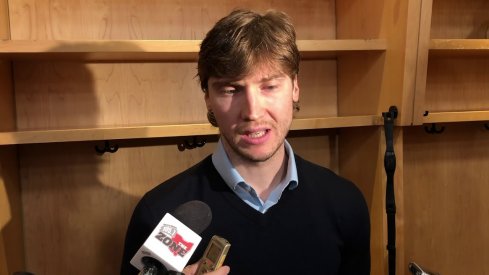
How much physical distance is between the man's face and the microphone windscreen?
24 centimetres

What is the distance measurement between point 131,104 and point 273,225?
2.52ft

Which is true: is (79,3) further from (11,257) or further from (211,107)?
(11,257)

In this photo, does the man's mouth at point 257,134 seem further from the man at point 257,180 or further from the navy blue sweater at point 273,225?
the navy blue sweater at point 273,225

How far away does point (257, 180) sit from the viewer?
990mm

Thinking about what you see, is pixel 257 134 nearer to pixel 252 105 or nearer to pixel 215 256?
pixel 252 105

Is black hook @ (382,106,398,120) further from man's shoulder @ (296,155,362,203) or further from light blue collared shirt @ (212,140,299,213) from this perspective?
light blue collared shirt @ (212,140,299,213)

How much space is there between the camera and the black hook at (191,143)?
1483 millimetres

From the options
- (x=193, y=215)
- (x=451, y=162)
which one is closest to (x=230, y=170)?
(x=193, y=215)

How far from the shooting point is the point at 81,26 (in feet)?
4.48

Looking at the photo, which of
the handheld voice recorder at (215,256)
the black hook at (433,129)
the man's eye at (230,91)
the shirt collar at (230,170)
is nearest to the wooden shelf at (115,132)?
the shirt collar at (230,170)

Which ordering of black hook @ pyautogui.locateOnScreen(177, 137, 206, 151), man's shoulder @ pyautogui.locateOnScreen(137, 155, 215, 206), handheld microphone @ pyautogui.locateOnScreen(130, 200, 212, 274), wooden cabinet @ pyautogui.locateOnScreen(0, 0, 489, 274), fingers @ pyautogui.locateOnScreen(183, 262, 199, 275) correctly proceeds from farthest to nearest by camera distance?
1. black hook @ pyautogui.locateOnScreen(177, 137, 206, 151)
2. wooden cabinet @ pyautogui.locateOnScreen(0, 0, 489, 274)
3. man's shoulder @ pyautogui.locateOnScreen(137, 155, 215, 206)
4. fingers @ pyautogui.locateOnScreen(183, 262, 199, 275)
5. handheld microphone @ pyautogui.locateOnScreen(130, 200, 212, 274)

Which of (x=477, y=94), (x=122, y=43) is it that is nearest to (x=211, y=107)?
(x=122, y=43)

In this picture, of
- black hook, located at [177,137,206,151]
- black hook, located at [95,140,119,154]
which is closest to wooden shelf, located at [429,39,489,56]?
black hook, located at [177,137,206,151]

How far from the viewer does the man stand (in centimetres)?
89
